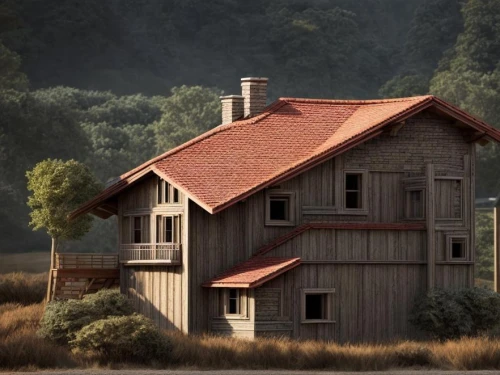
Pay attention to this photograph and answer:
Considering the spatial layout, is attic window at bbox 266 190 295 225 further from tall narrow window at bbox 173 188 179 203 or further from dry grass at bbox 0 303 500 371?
dry grass at bbox 0 303 500 371

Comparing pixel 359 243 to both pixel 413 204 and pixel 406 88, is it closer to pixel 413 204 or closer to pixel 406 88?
pixel 413 204

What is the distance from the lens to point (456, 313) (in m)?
54.2

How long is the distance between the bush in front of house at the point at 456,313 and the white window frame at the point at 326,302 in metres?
2.87

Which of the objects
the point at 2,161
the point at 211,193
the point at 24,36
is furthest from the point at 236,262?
the point at 24,36

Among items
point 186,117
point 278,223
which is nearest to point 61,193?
point 278,223

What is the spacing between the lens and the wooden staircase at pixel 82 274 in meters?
60.4

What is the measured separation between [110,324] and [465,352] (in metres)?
9.89

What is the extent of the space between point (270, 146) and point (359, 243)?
5.35 metres

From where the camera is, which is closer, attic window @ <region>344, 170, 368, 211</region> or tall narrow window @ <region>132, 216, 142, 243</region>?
attic window @ <region>344, 170, 368, 211</region>

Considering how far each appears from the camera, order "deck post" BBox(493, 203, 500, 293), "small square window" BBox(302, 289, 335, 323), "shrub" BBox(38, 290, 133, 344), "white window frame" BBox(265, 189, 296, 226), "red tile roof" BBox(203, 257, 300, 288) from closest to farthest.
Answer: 1. "shrub" BBox(38, 290, 133, 344)
2. "red tile roof" BBox(203, 257, 300, 288)
3. "small square window" BBox(302, 289, 335, 323)
4. "white window frame" BBox(265, 189, 296, 226)
5. "deck post" BBox(493, 203, 500, 293)

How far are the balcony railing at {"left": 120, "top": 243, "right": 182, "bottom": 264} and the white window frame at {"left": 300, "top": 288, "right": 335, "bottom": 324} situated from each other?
15.1ft

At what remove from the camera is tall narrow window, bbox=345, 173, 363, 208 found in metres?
56.2

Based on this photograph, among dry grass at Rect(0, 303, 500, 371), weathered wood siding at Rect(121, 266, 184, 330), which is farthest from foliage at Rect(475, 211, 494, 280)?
dry grass at Rect(0, 303, 500, 371)

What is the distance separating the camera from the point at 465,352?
1817 inches
